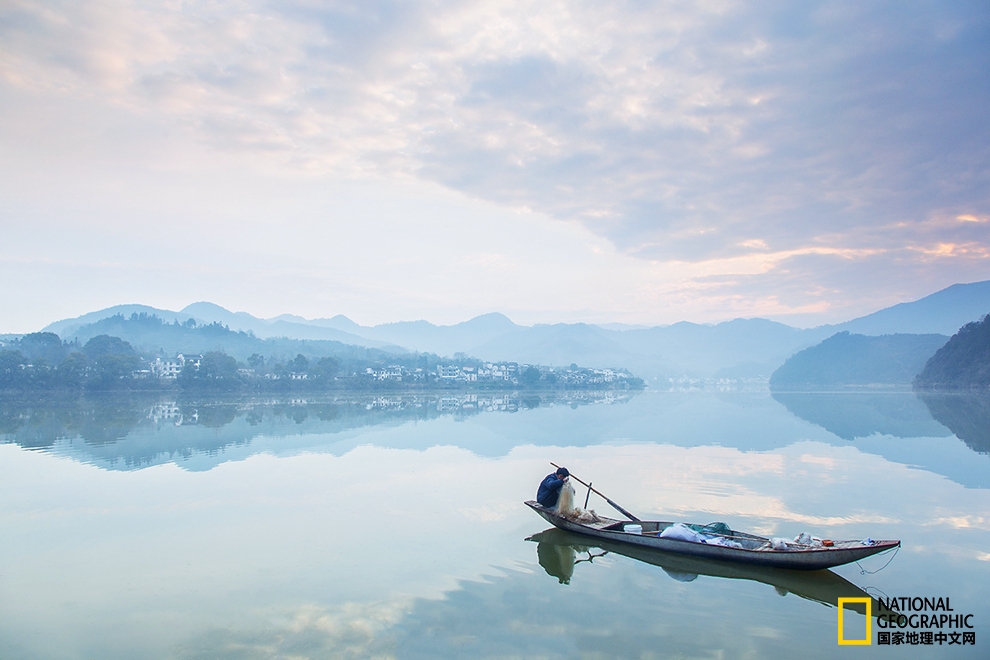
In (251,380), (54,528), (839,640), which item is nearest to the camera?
(839,640)

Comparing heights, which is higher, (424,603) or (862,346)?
(862,346)

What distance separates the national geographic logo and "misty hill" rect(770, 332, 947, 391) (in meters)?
116

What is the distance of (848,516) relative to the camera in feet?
37.1

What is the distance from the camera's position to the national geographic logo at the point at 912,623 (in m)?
6.02

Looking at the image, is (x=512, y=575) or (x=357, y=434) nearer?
(x=512, y=575)

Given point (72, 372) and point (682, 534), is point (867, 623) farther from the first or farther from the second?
point (72, 372)

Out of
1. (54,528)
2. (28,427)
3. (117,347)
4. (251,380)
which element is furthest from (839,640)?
(117,347)

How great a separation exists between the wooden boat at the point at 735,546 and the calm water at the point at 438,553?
9.3 inches

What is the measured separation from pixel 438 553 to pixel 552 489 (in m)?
2.59

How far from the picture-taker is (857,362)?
129m

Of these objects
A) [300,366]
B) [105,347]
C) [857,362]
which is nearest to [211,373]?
[300,366]

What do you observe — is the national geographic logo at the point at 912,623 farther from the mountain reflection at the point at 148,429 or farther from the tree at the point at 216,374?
the tree at the point at 216,374

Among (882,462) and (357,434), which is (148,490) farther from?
(882,462)

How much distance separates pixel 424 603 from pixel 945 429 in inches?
1166
